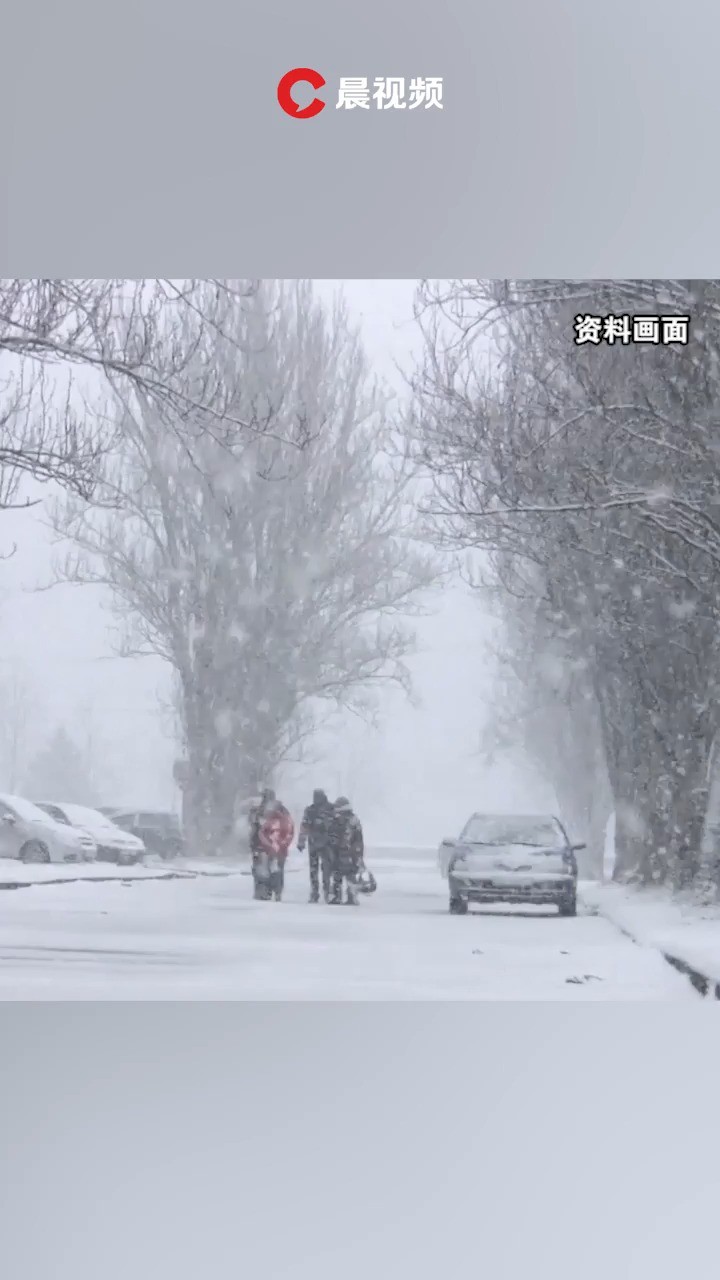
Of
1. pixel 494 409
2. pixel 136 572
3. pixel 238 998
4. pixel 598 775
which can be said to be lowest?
pixel 238 998

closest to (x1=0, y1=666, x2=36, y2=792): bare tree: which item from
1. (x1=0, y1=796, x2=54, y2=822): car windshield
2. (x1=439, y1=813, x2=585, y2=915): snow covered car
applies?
(x1=0, y1=796, x2=54, y2=822): car windshield

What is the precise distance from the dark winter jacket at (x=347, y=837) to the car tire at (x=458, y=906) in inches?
35.4

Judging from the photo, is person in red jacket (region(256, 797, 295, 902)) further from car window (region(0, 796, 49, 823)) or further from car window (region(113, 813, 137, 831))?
car window (region(0, 796, 49, 823))

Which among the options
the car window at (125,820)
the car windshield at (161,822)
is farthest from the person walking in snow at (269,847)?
the car window at (125,820)

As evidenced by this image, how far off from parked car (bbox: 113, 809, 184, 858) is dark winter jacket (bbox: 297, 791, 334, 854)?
1.19 meters

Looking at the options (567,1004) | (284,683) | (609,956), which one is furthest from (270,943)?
(284,683)

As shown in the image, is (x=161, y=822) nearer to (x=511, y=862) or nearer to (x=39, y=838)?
(x=39, y=838)

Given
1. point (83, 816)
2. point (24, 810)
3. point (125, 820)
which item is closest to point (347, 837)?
point (125, 820)

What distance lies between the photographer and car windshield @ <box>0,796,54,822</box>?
15.7 metres

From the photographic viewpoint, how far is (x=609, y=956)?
48.8ft

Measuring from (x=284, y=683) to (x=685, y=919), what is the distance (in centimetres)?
539

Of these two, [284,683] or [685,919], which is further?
[284,683]

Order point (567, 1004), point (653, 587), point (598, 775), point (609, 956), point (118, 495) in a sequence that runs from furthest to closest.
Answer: point (598, 775), point (653, 587), point (118, 495), point (609, 956), point (567, 1004)

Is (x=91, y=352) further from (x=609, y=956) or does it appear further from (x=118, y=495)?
(x=609, y=956)
